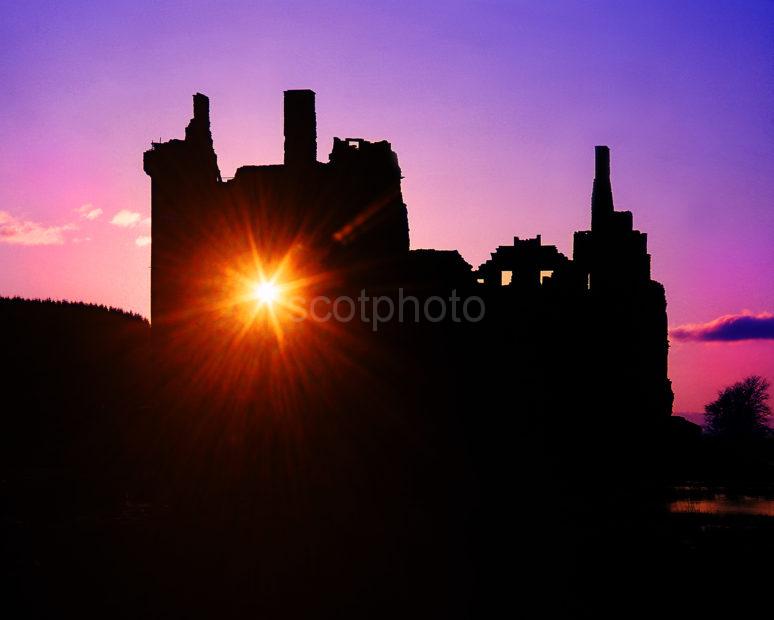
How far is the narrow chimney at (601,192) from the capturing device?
32.0 meters

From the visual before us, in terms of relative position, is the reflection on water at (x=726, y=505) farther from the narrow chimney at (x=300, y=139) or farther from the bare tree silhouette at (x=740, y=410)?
the bare tree silhouette at (x=740, y=410)

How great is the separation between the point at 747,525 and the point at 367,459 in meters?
10.7

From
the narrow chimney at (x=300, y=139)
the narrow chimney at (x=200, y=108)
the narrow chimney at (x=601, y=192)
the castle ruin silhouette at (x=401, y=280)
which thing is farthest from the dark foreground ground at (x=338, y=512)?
the narrow chimney at (x=200, y=108)

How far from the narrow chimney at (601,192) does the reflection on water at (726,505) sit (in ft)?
39.0

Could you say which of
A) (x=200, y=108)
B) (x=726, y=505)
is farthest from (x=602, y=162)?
(x=726, y=505)

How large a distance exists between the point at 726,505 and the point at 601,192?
14.4 m

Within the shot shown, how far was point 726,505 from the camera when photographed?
19.9 meters

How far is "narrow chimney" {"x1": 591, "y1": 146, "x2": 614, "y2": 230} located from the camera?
31953mm

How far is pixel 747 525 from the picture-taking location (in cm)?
1681

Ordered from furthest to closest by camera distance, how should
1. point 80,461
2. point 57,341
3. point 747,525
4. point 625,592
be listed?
1. point 57,341
2. point 80,461
3. point 747,525
4. point 625,592

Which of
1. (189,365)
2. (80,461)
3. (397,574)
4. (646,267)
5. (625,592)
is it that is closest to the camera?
(625,592)

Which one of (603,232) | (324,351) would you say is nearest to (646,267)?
(603,232)

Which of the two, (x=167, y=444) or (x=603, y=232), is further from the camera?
(x=603, y=232)

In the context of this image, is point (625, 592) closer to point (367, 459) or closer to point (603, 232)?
point (367, 459)
